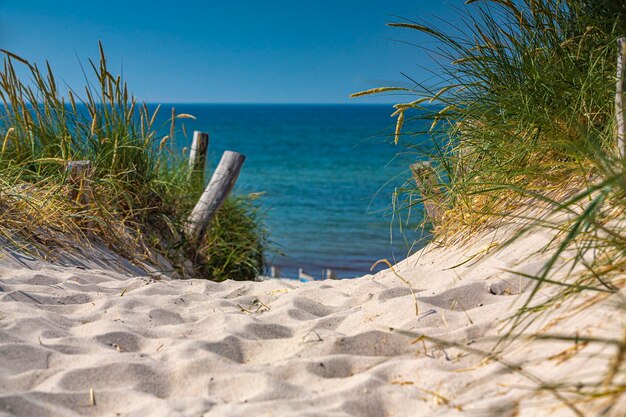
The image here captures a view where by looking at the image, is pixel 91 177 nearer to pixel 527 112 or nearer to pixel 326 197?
pixel 527 112

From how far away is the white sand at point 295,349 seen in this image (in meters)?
2.01

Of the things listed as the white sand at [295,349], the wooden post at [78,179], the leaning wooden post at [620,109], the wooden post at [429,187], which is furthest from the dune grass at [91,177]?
the leaning wooden post at [620,109]

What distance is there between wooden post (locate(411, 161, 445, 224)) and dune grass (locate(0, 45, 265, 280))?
2.02 m

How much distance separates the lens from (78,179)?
4570 millimetres

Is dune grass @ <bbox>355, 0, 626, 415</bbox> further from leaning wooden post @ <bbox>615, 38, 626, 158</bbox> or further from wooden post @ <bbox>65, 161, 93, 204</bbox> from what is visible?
wooden post @ <bbox>65, 161, 93, 204</bbox>

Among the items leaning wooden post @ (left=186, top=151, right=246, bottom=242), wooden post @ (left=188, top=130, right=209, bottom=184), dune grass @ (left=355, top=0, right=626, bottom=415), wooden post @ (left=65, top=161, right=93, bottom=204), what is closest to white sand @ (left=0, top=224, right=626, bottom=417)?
dune grass @ (left=355, top=0, right=626, bottom=415)

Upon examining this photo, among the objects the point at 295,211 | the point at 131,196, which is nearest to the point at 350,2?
the point at 295,211

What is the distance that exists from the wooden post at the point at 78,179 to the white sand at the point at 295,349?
1101 millimetres

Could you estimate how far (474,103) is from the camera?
3561 mm

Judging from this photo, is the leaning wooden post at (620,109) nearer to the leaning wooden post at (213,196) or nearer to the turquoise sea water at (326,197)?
the turquoise sea water at (326,197)

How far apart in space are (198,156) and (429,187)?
333 centimetres

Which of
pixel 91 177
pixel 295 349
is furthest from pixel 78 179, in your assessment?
pixel 295 349

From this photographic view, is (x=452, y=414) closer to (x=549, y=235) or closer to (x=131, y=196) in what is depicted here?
(x=549, y=235)

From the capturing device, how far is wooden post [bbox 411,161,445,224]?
3.75 metres
